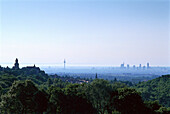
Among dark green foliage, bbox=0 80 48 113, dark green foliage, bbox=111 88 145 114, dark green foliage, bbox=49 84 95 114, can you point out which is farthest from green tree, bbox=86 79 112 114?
dark green foliage, bbox=0 80 48 113

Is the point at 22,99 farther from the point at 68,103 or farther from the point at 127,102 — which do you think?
the point at 127,102

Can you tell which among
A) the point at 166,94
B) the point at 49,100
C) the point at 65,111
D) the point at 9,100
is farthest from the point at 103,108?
the point at 166,94

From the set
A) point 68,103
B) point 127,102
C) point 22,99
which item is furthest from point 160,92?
point 22,99

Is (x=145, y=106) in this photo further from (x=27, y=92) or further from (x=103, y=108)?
(x=27, y=92)

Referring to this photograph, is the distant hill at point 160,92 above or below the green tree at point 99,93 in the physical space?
below

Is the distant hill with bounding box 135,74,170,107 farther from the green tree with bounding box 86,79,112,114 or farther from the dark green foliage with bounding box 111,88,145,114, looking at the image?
the green tree with bounding box 86,79,112,114

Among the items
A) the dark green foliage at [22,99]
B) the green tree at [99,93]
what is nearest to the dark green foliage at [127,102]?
the green tree at [99,93]

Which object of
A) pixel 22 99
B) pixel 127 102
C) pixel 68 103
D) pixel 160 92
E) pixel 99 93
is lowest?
pixel 160 92

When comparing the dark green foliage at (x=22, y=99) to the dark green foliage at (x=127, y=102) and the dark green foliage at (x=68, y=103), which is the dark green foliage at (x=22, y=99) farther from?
the dark green foliage at (x=127, y=102)

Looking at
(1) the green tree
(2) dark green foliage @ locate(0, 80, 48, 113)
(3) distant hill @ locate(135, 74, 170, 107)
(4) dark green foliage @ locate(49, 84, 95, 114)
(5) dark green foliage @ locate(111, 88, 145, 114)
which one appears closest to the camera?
(2) dark green foliage @ locate(0, 80, 48, 113)

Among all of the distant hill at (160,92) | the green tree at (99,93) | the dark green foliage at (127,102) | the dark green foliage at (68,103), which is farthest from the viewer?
the distant hill at (160,92)

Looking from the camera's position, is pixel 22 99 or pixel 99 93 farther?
pixel 99 93

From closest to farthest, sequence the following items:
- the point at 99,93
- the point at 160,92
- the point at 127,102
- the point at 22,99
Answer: the point at 22,99 < the point at 99,93 < the point at 127,102 < the point at 160,92
